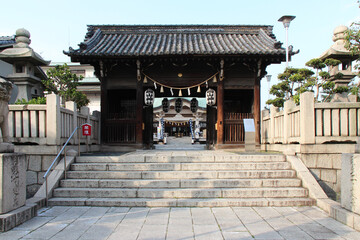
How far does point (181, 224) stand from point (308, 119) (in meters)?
5.63

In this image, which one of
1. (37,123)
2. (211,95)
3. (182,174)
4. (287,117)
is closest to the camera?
(182,174)

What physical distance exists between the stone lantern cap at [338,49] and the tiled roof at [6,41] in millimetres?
22963

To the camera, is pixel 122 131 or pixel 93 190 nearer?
pixel 93 190

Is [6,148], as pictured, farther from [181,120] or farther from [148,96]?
[181,120]

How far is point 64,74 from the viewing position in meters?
18.8

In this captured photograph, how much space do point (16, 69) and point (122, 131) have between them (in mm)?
13327

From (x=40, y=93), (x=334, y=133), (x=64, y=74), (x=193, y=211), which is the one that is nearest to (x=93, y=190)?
(x=193, y=211)

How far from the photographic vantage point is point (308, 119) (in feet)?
28.8

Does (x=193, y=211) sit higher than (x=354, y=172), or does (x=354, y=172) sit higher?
(x=354, y=172)

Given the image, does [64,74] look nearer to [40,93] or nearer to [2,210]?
[40,93]

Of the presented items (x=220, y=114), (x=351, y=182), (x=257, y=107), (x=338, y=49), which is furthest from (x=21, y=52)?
(x=351, y=182)

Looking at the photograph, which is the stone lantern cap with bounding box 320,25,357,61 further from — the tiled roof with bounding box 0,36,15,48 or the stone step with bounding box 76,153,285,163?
the tiled roof with bounding box 0,36,15,48

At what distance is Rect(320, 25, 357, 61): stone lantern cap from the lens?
15405 millimetres

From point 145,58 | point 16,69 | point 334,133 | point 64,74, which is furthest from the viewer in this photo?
point 16,69
